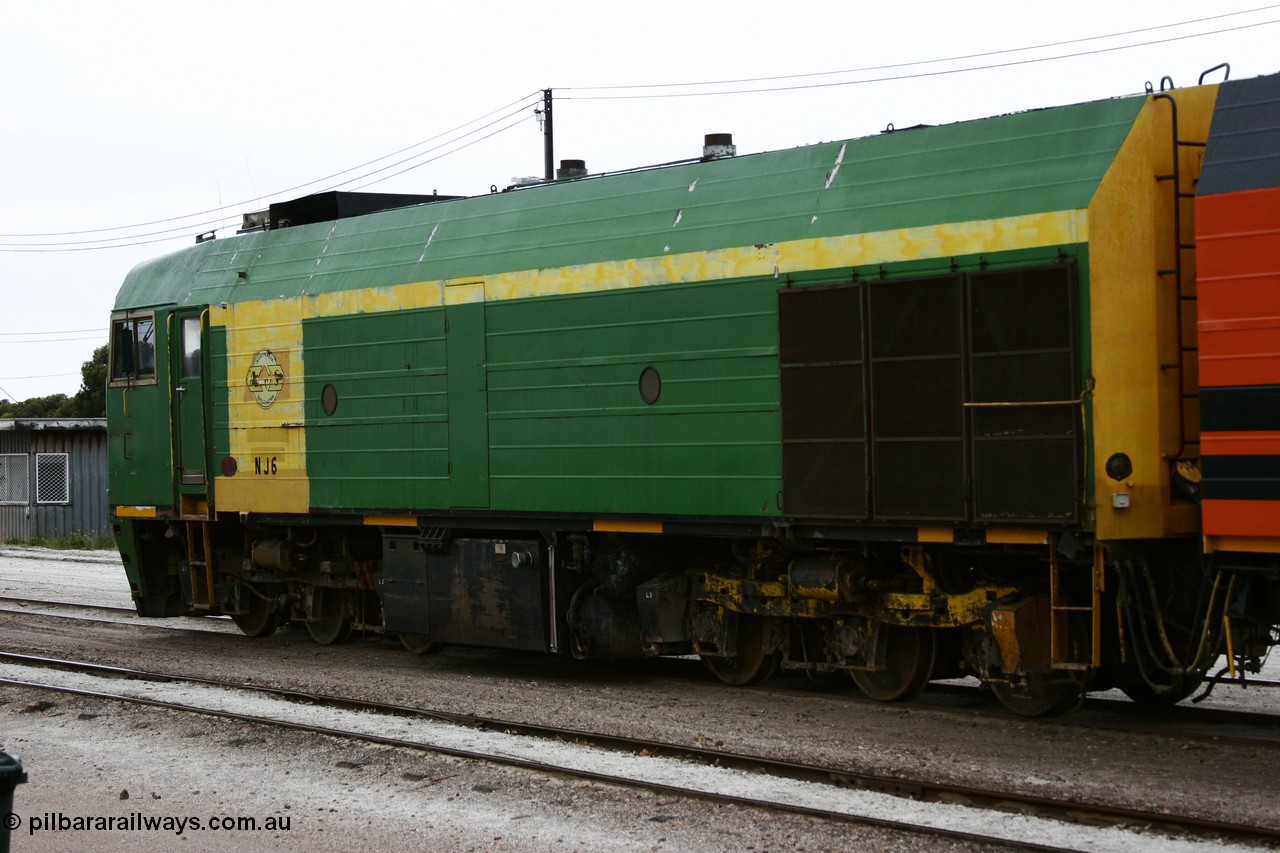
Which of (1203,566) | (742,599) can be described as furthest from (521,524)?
(1203,566)

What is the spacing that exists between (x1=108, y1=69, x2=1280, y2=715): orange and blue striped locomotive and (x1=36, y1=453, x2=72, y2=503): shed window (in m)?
21.8

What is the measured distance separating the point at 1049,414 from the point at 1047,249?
3.37 ft

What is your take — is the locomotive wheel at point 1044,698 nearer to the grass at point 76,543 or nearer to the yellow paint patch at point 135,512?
the yellow paint patch at point 135,512

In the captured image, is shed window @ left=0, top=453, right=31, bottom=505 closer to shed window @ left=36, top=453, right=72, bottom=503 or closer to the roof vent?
shed window @ left=36, top=453, right=72, bottom=503

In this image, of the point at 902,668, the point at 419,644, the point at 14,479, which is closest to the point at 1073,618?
the point at 902,668

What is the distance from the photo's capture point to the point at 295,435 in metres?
13.8

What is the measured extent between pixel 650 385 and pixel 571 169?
3.09 m

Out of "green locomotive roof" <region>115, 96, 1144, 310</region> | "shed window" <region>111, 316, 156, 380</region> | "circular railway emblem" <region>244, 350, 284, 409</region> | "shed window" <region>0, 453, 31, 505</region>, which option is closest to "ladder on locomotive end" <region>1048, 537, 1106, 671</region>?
"green locomotive roof" <region>115, 96, 1144, 310</region>

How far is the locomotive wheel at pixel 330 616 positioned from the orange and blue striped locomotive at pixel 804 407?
37mm

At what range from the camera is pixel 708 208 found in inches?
426

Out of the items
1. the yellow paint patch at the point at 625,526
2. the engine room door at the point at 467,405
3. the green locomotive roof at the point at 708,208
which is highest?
the green locomotive roof at the point at 708,208

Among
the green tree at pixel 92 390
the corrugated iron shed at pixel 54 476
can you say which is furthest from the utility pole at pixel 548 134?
the green tree at pixel 92 390

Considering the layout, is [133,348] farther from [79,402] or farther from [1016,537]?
[79,402]

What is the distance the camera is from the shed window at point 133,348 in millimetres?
15375
